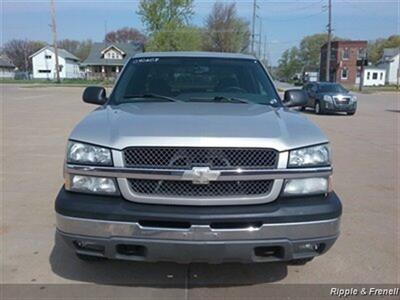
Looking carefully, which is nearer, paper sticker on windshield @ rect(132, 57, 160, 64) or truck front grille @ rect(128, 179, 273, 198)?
truck front grille @ rect(128, 179, 273, 198)

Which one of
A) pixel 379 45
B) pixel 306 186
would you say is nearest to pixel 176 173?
pixel 306 186

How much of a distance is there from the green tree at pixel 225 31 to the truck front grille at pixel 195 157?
69.1 metres

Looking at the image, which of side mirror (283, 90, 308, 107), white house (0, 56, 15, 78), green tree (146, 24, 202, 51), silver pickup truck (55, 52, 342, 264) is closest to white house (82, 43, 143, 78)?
green tree (146, 24, 202, 51)

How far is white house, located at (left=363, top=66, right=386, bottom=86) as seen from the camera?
89375 mm

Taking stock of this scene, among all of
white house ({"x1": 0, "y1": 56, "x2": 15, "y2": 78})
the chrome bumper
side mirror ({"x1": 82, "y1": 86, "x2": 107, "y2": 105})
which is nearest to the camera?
the chrome bumper

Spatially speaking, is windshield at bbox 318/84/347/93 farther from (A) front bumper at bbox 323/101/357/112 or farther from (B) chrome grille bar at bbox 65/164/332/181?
(B) chrome grille bar at bbox 65/164/332/181

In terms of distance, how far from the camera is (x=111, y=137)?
3.04 m

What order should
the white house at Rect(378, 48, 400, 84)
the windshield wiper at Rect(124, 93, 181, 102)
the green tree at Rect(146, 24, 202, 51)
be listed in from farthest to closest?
the white house at Rect(378, 48, 400, 84)
the green tree at Rect(146, 24, 202, 51)
the windshield wiper at Rect(124, 93, 181, 102)

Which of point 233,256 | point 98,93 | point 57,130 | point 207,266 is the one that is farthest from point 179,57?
point 57,130

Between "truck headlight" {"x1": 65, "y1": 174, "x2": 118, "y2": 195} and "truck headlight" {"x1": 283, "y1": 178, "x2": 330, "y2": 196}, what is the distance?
1211 mm

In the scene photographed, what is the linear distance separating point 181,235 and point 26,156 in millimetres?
6796

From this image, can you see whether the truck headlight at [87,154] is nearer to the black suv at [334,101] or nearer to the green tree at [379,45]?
the black suv at [334,101]

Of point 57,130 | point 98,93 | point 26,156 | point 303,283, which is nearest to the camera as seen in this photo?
point 303,283

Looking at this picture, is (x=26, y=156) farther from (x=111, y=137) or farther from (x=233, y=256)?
(x=233, y=256)
